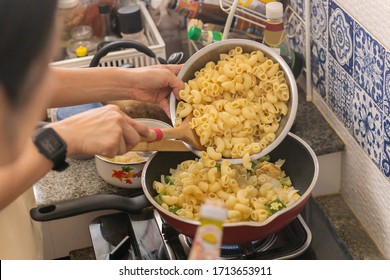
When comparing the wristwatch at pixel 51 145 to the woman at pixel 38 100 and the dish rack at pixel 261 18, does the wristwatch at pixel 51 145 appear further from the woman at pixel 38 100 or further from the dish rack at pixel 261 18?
the dish rack at pixel 261 18

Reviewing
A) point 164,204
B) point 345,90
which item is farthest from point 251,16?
point 164,204

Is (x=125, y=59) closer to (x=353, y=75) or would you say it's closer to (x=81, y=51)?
(x=81, y=51)

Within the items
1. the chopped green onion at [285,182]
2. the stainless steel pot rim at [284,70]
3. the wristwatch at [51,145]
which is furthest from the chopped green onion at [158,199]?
the wristwatch at [51,145]

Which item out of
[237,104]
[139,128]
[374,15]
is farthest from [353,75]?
[139,128]

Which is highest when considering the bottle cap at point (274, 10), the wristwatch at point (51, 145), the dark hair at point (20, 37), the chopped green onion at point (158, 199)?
the dark hair at point (20, 37)

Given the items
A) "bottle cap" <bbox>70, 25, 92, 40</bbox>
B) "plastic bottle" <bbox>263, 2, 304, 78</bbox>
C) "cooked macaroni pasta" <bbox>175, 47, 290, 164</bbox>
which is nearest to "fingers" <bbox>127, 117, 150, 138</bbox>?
"cooked macaroni pasta" <bbox>175, 47, 290, 164</bbox>

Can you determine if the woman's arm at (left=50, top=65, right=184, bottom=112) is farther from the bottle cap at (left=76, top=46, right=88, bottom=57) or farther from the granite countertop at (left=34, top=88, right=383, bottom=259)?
the bottle cap at (left=76, top=46, right=88, bottom=57)

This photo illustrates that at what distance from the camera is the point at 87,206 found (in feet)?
4.30

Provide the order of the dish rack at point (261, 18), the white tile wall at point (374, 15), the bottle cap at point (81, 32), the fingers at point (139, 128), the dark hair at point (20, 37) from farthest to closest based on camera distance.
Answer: the bottle cap at point (81, 32) < the dish rack at point (261, 18) < the white tile wall at point (374, 15) < the fingers at point (139, 128) < the dark hair at point (20, 37)

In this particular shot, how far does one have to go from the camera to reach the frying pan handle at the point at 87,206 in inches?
51.4

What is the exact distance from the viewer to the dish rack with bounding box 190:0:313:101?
1509mm

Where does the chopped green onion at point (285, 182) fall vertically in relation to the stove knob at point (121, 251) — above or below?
above
